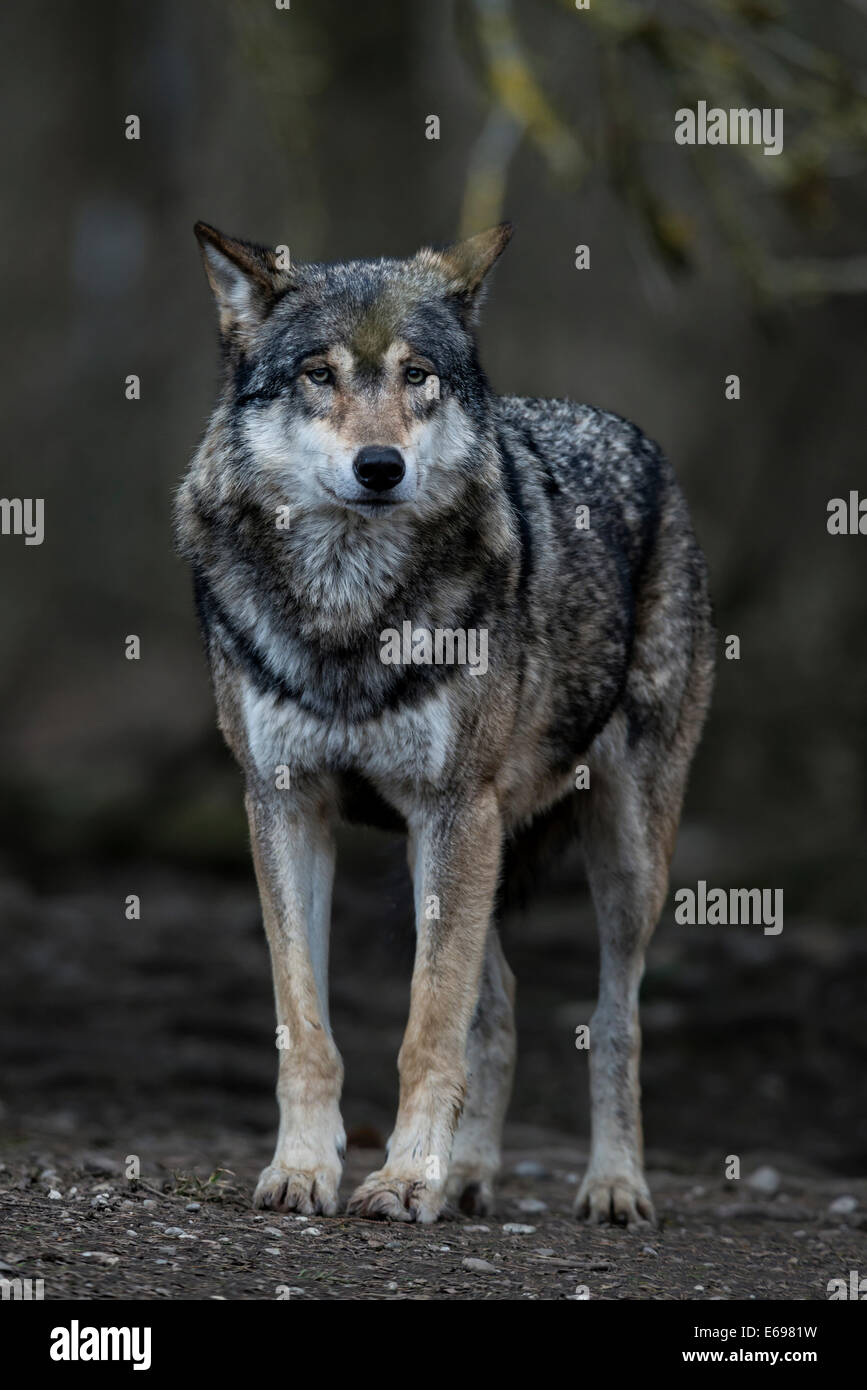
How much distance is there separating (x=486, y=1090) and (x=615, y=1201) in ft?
1.73

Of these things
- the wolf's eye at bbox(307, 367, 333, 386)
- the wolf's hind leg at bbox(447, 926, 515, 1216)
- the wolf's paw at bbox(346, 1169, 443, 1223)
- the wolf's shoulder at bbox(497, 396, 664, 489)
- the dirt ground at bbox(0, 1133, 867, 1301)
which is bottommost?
the dirt ground at bbox(0, 1133, 867, 1301)

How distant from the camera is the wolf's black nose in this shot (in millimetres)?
4465

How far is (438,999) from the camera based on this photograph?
15.4ft

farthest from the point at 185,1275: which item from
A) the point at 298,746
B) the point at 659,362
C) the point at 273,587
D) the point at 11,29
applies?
the point at 11,29

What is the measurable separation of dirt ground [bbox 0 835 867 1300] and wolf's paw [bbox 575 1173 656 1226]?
0.33ft

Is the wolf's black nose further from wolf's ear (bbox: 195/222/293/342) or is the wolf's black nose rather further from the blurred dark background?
the blurred dark background

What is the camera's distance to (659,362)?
10.8 metres

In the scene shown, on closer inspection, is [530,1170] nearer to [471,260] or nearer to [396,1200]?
[396,1200]

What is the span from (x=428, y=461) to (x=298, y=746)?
852 mm

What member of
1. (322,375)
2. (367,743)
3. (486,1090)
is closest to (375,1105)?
(486,1090)

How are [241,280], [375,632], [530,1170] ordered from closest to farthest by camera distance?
[375,632]
[241,280]
[530,1170]

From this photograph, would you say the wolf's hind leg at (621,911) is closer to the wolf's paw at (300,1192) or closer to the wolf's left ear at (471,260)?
the wolf's paw at (300,1192)

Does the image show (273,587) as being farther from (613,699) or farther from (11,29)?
(11,29)

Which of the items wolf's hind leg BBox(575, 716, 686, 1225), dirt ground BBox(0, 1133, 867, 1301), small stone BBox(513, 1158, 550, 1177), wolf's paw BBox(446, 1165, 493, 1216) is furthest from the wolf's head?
small stone BBox(513, 1158, 550, 1177)
